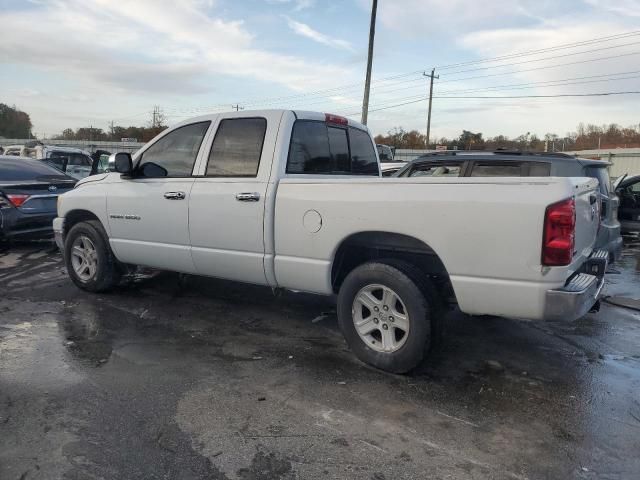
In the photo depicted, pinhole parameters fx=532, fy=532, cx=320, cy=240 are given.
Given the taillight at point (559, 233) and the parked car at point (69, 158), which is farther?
the parked car at point (69, 158)

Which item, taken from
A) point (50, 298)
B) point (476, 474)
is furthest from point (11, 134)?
point (476, 474)

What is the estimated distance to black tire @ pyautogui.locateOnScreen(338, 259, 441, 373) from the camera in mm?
3863

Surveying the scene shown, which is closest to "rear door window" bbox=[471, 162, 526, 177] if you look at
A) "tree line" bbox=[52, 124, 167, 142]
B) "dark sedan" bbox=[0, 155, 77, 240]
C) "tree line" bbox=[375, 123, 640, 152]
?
"dark sedan" bbox=[0, 155, 77, 240]

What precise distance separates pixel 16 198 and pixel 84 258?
3100mm

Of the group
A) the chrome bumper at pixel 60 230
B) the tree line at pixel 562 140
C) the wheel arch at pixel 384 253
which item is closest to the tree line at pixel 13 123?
the tree line at pixel 562 140

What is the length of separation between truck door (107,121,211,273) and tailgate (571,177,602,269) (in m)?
3.40

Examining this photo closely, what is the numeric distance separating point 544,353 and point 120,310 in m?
4.26

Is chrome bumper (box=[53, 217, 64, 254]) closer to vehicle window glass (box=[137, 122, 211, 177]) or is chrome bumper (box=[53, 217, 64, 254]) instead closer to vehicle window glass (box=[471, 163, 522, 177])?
vehicle window glass (box=[137, 122, 211, 177])

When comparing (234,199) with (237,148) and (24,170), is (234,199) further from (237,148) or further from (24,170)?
(24,170)

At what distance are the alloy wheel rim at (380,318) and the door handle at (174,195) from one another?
2.09 meters

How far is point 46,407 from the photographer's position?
348 cm

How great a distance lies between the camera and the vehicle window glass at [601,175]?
6.98 metres

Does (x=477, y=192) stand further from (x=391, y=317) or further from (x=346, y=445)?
(x=346, y=445)

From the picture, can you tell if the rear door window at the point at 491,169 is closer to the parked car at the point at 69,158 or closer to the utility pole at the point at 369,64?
the parked car at the point at 69,158
